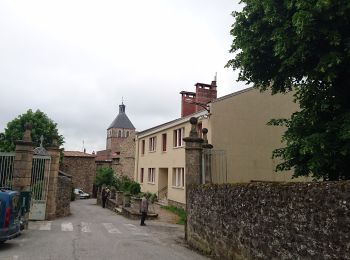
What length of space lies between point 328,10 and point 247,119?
1450 centimetres

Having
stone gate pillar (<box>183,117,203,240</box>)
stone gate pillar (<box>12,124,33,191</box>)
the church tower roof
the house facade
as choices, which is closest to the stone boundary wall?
stone gate pillar (<box>183,117,203,240</box>)

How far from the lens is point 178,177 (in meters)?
27.1

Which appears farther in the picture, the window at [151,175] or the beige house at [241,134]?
the window at [151,175]

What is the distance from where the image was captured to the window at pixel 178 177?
26328mm

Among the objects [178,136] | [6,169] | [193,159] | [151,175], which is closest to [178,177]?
[178,136]

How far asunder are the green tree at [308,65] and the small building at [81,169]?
1641 inches

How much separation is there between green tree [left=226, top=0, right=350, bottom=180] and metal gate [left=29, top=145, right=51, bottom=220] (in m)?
10.8

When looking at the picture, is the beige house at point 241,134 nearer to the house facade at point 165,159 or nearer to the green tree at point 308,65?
the house facade at point 165,159

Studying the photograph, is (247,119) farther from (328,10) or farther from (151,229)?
(328,10)

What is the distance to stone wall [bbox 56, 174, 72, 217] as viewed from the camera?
20992 millimetres

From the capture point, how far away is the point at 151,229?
57.7 feet

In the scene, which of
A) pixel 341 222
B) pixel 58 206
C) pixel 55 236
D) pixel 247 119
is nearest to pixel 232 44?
pixel 341 222

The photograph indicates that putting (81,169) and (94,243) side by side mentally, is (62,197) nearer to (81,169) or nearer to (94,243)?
(94,243)

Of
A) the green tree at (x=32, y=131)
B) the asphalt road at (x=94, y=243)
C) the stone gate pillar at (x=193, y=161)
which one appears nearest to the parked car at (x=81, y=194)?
the green tree at (x=32, y=131)
